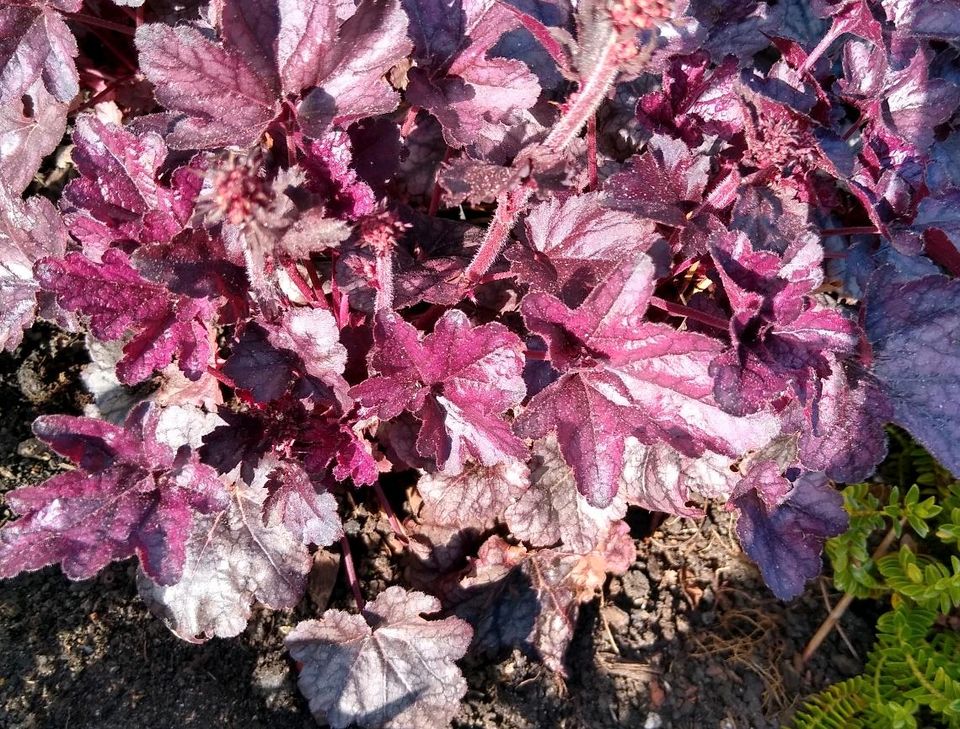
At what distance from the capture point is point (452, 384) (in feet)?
5.65

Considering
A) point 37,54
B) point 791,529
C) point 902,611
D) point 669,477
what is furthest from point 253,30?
point 902,611

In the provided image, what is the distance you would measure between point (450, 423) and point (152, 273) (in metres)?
0.65

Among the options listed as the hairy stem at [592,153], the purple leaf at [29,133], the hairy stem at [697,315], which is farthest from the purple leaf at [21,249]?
the hairy stem at [697,315]

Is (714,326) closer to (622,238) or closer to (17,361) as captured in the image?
(622,238)

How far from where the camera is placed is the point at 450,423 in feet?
5.71

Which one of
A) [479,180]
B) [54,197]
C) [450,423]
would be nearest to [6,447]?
[54,197]

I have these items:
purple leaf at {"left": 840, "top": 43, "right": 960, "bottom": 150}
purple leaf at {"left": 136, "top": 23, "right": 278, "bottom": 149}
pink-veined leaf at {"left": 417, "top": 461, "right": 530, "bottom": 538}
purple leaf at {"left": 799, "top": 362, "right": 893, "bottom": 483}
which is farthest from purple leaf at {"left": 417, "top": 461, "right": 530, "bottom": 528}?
purple leaf at {"left": 840, "top": 43, "right": 960, "bottom": 150}

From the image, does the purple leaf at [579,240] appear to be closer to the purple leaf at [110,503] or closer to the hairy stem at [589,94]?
the hairy stem at [589,94]

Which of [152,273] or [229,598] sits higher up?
[152,273]

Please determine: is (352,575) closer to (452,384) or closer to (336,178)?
(452,384)

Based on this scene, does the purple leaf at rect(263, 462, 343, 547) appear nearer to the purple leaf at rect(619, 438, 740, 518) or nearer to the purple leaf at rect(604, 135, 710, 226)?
the purple leaf at rect(619, 438, 740, 518)

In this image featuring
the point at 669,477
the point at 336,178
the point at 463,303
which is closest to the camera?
the point at 336,178

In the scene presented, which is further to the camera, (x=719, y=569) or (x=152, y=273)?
(x=719, y=569)

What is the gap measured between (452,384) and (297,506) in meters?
0.42
